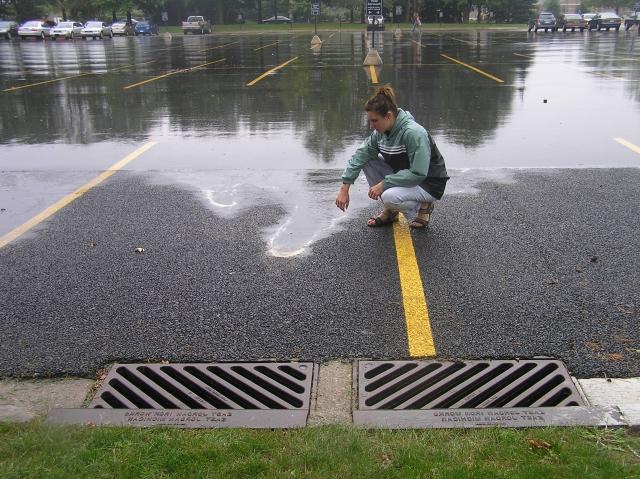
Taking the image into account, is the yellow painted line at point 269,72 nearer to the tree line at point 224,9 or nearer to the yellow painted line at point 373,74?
the yellow painted line at point 373,74

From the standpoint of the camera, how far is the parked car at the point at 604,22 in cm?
5231

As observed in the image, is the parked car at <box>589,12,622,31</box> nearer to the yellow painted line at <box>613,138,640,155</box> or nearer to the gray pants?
the yellow painted line at <box>613,138,640,155</box>

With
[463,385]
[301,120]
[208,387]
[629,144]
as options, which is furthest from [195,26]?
[463,385]

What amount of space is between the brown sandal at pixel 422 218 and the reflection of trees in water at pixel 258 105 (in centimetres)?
283

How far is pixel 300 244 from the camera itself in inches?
207

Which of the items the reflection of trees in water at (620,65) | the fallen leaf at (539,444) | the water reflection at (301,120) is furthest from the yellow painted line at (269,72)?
the fallen leaf at (539,444)

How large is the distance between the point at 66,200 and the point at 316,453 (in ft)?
15.8

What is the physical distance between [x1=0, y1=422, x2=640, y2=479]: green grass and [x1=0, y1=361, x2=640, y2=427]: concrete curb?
0.49ft

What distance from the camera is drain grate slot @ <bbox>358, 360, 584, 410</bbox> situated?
10.5 feet

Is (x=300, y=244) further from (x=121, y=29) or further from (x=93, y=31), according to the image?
(x=121, y=29)

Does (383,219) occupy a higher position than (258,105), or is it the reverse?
(258,105)

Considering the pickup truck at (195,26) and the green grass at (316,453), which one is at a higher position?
the pickup truck at (195,26)

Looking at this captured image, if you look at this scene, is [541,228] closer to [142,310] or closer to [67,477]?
[142,310]

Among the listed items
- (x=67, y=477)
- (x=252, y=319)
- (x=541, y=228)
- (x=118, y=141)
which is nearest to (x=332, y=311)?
(x=252, y=319)
